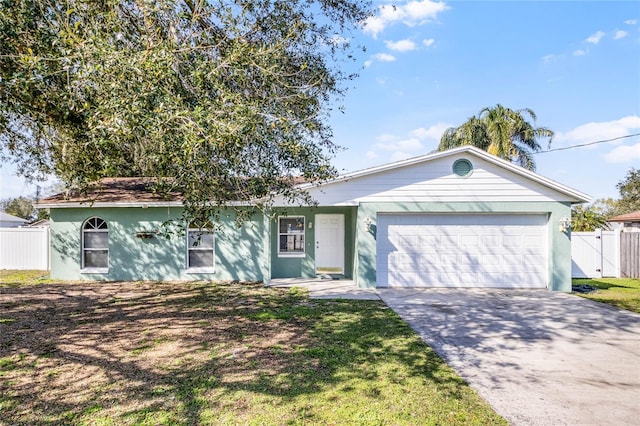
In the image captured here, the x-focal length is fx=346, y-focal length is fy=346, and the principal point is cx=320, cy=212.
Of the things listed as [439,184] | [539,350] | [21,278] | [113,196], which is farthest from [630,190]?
[21,278]

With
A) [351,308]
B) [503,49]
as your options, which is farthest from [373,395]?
→ [503,49]

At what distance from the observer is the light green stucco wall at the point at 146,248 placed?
37.4 feet

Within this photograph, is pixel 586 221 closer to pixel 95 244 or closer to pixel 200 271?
pixel 200 271

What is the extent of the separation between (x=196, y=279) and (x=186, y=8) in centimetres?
828

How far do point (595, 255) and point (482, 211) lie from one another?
6.13 meters

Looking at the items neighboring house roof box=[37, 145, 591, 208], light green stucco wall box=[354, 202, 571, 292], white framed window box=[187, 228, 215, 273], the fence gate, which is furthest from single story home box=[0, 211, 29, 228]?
the fence gate

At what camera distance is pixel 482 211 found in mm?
10000

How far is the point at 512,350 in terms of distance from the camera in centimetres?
528

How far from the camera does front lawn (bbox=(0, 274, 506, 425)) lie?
331 cm

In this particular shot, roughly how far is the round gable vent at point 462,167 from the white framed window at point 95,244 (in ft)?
36.8

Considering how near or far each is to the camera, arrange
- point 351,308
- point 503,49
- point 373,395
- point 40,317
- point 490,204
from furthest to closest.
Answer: point 503,49 < point 490,204 < point 351,308 < point 40,317 < point 373,395

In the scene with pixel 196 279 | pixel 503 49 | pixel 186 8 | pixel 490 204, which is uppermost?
pixel 503 49

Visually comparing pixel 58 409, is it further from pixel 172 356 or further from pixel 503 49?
pixel 503 49

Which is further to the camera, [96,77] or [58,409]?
[96,77]
